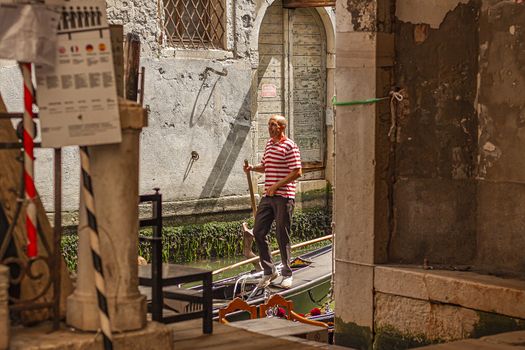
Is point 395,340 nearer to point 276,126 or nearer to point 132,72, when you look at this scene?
point 132,72

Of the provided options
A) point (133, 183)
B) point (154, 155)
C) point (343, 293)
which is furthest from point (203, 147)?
point (133, 183)

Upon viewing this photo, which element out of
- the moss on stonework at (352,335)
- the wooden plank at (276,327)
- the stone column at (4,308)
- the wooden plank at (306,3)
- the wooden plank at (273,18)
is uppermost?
the wooden plank at (306,3)

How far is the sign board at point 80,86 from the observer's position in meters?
4.53

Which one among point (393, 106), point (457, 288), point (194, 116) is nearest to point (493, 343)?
point (457, 288)

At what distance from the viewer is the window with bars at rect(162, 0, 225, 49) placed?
14891 millimetres

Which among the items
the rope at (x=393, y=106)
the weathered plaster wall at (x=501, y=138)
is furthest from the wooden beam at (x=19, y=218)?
the weathered plaster wall at (x=501, y=138)

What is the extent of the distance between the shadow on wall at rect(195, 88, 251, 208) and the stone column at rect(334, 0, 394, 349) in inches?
332

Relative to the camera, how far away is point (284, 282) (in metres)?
11.0

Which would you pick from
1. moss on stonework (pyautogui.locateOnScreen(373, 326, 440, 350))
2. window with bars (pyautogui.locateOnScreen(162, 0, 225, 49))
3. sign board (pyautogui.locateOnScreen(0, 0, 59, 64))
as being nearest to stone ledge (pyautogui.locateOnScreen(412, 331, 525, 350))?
moss on stonework (pyautogui.locateOnScreen(373, 326, 440, 350))

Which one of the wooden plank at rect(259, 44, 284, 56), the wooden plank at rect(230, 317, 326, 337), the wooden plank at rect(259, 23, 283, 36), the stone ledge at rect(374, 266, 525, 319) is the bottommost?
the wooden plank at rect(230, 317, 326, 337)

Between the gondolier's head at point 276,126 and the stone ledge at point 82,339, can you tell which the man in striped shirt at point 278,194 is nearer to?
the gondolier's head at point 276,126

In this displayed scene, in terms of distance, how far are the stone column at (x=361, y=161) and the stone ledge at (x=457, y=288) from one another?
0.16m

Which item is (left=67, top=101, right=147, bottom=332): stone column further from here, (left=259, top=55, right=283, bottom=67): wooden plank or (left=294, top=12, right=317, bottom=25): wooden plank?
(left=294, top=12, right=317, bottom=25): wooden plank

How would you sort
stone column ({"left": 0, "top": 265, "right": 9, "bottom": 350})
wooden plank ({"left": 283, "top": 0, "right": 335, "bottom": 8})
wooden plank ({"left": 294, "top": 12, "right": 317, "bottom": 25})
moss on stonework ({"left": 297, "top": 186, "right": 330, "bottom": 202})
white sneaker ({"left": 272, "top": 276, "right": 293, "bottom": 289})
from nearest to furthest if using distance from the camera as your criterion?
1. stone column ({"left": 0, "top": 265, "right": 9, "bottom": 350})
2. white sneaker ({"left": 272, "top": 276, "right": 293, "bottom": 289})
3. wooden plank ({"left": 283, "top": 0, "right": 335, "bottom": 8})
4. moss on stonework ({"left": 297, "top": 186, "right": 330, "bottom": 202})
5. wooden plank ({"left": 294, "top": 12, "right": 317, "bottom": 25})
